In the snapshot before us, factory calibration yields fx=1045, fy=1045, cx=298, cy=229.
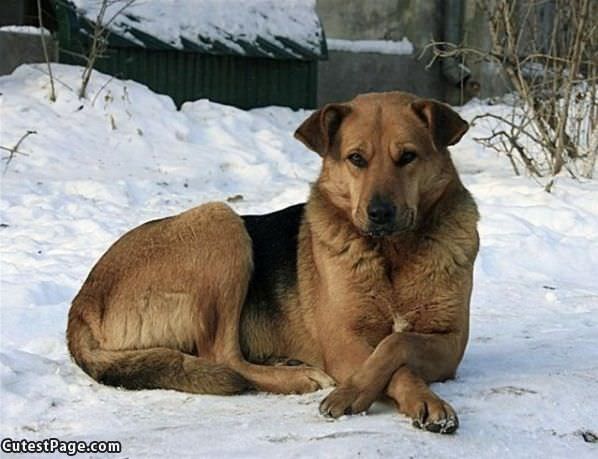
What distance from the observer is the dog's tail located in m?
4.30

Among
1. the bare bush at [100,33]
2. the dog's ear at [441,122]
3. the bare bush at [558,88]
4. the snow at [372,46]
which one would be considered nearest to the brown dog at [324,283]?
the dog's ear at [441,122]

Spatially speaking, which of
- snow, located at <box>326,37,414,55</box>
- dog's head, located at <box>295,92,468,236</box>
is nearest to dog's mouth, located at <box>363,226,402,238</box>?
dog's head, located at <box>295,92,468,236</box>

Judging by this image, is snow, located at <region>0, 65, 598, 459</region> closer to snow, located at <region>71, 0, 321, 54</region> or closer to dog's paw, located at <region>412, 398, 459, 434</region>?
dog's paw, located at <region>412, 398, 459, 434</region>

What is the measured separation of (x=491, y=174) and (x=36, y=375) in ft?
23.4

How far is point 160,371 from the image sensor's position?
14.3 feet

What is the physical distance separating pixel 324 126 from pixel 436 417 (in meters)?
1.49

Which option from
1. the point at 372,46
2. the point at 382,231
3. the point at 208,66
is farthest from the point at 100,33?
the point at 382,231

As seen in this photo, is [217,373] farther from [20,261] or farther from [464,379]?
[20,261]

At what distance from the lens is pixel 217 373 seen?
430 cm

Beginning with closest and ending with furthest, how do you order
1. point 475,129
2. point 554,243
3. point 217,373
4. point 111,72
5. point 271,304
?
point 217,373 < point 271,304 < point 554,243 < point 111,72 < point 475,129

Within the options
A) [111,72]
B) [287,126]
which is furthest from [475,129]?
[111,72]

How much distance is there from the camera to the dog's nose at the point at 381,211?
13.4 feet

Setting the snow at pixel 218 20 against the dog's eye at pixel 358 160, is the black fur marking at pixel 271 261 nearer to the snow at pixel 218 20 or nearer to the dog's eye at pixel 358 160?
the dog's eye at pixel 358 160

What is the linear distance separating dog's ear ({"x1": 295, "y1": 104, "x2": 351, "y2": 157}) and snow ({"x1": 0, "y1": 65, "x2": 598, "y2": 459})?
1.07 metres
